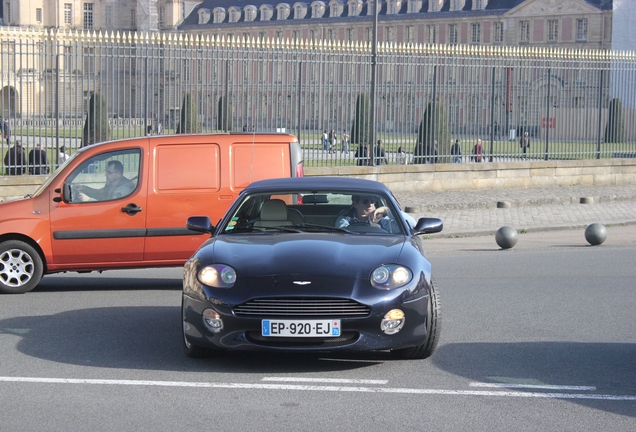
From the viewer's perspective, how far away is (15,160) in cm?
1820

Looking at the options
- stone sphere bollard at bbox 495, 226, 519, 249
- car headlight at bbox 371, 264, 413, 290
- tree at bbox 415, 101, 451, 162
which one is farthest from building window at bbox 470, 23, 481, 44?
car headlight at bbox 371, 264, 413, 290

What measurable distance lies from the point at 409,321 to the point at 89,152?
16.8 feet

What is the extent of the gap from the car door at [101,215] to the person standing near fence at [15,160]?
8057 mm

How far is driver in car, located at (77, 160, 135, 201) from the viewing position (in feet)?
35.2

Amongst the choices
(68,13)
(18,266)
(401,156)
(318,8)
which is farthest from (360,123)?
(68,13)

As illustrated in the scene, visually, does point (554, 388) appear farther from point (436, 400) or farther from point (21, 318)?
point (21, 318)

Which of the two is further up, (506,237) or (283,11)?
(283,11)

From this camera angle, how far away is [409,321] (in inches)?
271

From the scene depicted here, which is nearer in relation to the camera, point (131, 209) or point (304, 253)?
point (304, 253)

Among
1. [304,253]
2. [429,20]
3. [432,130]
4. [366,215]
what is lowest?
[304,253]

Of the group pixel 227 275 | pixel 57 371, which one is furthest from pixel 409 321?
pixel 57 371

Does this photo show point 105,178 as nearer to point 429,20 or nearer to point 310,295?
point 310,295

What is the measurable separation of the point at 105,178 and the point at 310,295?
475cm

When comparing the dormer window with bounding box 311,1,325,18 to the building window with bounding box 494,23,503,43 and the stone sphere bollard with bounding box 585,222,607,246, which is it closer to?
the building window with bounding box 494,23,503,43
